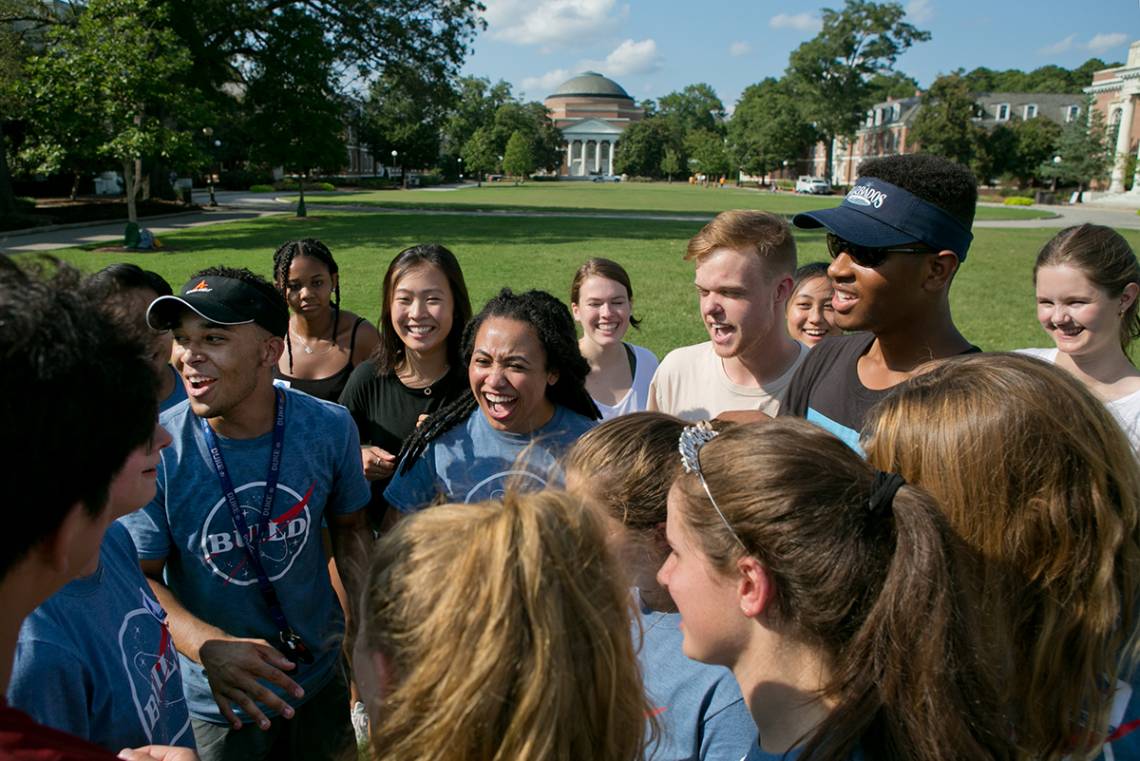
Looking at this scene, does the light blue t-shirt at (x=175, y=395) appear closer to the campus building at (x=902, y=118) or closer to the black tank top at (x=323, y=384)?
the black tank top at (x=323, y=384)

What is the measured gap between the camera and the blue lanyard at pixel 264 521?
106 inches

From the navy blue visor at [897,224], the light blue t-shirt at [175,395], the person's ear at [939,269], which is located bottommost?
the light blue t-shirt at [175,395]

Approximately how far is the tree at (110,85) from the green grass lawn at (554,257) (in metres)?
2.96

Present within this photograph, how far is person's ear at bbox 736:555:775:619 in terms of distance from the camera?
161cm

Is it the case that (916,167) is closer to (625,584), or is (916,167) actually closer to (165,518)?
(625,584)

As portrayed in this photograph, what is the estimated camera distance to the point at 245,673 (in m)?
2.36

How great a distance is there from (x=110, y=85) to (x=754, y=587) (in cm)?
2467

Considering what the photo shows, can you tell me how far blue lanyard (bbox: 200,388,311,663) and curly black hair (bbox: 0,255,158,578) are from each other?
1470mm

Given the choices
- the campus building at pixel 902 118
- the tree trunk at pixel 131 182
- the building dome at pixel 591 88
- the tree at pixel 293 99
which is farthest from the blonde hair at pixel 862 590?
the building dome at pixel 591 88

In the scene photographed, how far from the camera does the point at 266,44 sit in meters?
32.5

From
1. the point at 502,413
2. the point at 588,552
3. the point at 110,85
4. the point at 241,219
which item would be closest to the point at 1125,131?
the point at 241,219

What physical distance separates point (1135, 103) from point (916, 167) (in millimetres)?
83521

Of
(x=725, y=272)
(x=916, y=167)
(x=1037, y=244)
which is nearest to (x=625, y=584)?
(x=916, y=167)

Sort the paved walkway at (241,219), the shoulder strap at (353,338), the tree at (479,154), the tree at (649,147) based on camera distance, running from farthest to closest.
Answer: the tree at (649,147) < the tree at (479,154) < the paved walkway at (241,219) < the shoulder strap at (353,338)
